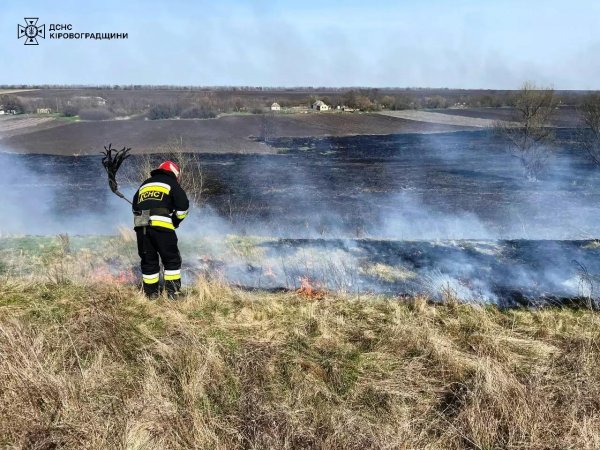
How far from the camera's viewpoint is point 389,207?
18.1 m

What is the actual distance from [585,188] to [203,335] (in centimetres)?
2166

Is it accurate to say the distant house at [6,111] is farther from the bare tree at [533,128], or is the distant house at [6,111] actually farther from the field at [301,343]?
the bare tree at [533,128]

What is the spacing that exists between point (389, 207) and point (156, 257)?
13555 millimetres

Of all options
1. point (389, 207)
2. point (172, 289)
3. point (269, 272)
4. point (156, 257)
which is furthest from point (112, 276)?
point (389, 207)

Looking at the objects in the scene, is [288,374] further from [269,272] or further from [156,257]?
[269,272]

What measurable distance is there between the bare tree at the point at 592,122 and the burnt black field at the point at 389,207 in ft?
5.95

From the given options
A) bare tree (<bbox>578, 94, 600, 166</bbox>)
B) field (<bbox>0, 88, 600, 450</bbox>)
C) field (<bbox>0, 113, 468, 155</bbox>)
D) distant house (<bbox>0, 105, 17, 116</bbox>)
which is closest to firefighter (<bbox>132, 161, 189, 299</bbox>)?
field (<bbox>0, 88, 600, 450</bbox>)

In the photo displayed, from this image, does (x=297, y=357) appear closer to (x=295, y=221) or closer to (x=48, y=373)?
(x=48, y=373)

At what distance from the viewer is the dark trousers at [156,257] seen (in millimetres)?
5598

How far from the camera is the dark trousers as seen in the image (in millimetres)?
5598

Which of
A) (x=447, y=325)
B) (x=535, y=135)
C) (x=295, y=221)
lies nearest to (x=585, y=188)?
(x=535, y=135)

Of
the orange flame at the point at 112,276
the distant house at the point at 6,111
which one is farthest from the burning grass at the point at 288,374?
the distant house at the point at 6,111

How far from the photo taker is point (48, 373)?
3570 millimetres

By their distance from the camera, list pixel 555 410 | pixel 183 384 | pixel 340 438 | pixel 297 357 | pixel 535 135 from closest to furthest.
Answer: pixel 340 438, pixel 555 410, pixel 183 384, pixel 297 357, pixel 535 135
